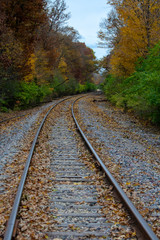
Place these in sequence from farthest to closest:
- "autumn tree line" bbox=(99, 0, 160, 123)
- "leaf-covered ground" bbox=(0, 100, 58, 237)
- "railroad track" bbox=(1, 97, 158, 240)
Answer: "autumn tree line" bbox=(99, 0, 160, 123), "leaf-covered ground" bbox=(0, 100, 58, 237), "railroad track" bbox=(1, 97, 158, 240)

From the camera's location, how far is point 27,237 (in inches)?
139

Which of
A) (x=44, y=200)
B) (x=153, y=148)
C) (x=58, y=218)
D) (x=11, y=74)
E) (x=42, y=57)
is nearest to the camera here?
(x=58, y=218)

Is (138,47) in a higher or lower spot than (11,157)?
higher

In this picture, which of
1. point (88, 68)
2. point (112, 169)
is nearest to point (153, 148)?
point (112, 169)

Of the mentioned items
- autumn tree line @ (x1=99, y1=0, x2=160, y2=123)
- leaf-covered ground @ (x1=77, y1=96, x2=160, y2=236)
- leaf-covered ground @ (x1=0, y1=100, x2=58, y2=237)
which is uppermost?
autumn tree line @ (x1=99, y1=0, x2=160, y2=123)

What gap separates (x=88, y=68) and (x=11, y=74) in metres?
55.3

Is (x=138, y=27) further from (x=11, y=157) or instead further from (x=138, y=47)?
(x=11, y=157)

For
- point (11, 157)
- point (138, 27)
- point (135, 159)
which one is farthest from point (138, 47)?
point (11, 157)

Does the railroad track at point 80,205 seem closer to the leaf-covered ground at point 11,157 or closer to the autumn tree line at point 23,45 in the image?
the leaf-covered ground at point 11,157

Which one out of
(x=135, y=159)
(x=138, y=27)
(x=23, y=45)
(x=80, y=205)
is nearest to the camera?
(x=80, y=205)

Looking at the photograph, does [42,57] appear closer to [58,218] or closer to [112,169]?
[112,169]

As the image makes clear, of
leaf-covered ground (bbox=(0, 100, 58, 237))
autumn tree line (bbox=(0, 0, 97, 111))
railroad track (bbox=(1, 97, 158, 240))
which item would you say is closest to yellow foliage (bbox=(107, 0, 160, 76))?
autumn tree line (bbox=(0, 0, 97, 111))

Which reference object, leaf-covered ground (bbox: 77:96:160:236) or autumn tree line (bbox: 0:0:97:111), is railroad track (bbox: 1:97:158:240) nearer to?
leaf-covered ground (bbox: 77:96:160:236)

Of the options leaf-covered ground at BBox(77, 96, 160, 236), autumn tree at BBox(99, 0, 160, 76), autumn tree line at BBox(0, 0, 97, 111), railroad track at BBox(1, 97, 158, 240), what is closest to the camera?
railroad track at BBox(1, 97, 158, 240)
